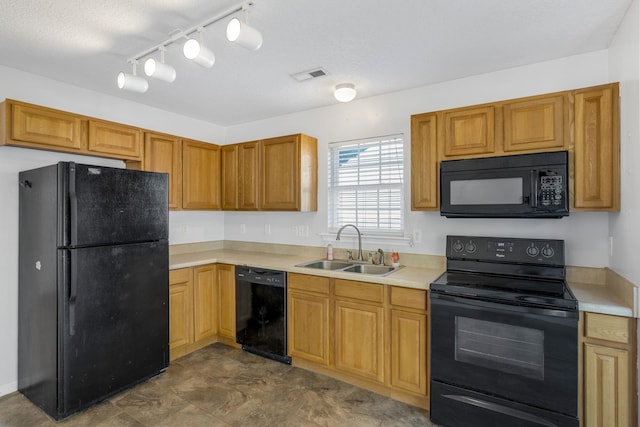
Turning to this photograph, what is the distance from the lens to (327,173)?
3.50 meters

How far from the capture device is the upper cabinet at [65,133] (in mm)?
2338

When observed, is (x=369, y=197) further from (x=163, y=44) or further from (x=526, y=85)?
(x=163, y=44)

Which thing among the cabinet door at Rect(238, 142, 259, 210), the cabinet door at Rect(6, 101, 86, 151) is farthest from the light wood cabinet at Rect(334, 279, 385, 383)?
the cabinet door at Rect(6, 101, 86, 151)

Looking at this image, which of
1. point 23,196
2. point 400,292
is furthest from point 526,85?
point 23,196

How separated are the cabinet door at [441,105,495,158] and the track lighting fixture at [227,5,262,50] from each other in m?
1.48

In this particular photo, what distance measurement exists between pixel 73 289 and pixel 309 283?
1664mm

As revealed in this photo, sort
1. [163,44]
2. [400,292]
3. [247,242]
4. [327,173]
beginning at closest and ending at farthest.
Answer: [163,44] → [400,292] → [327,173] → [247,242]

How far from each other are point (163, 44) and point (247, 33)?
0.79 metres

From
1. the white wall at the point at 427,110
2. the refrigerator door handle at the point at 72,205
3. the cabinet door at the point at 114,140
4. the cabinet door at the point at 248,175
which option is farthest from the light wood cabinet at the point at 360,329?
the cabinet door at the point at 114,140

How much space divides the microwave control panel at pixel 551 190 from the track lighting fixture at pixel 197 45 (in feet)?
6.25

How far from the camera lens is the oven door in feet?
5.90

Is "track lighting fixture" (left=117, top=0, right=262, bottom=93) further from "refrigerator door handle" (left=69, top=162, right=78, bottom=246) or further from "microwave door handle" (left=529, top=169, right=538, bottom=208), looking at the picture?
"microwave door handle" (left=529, top=169, right=538, bottom=208)

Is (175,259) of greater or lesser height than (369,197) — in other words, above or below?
below

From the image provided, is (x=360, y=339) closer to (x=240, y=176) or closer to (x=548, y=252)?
(x=548, y=252)
